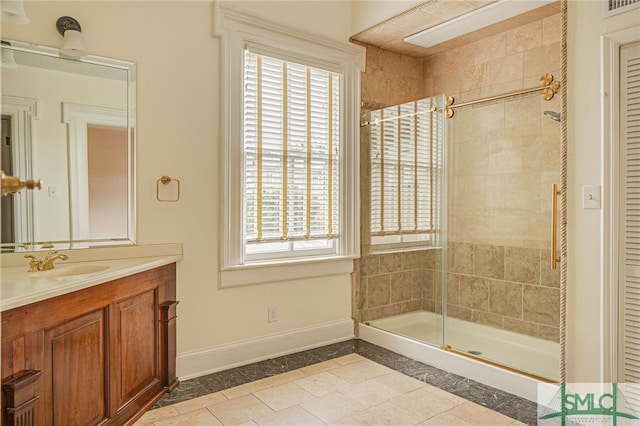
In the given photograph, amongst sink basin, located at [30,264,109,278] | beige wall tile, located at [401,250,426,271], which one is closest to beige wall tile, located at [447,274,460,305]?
beige wall tile, located at [401,250,426,271]

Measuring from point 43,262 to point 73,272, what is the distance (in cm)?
14

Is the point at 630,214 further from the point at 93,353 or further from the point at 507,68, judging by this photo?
the point at 93,353

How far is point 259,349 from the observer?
314cm

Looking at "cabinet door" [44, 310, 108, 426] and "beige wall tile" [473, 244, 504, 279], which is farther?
"beige wall tile" [473, 244, 504, 279]

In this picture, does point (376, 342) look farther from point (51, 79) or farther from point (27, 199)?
point (51, 79)

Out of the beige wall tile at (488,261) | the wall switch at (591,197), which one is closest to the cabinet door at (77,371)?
the wall switch at (591,197)

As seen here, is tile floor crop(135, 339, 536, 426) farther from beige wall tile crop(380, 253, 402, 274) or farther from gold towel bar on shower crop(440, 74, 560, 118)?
gold towel bar on shower crop(440, 74, 560, 118)

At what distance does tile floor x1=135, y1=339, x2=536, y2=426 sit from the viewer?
7.59 feet

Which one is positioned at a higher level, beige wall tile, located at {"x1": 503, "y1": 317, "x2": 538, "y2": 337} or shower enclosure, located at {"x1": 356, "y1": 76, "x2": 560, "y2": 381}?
shower enclosure, located at {"x1": 356, "y1": 76, "x2": 560, "y2": 381}

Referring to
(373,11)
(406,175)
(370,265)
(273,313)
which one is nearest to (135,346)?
(273,313)

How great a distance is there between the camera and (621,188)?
2.17 m

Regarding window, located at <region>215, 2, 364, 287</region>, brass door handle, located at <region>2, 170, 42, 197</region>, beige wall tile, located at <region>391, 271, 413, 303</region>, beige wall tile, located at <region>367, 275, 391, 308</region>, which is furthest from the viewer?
beige wall tile, located at <region>367, 275, 391, 308</region>

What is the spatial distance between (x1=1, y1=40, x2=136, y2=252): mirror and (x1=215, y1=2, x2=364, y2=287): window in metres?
0.66

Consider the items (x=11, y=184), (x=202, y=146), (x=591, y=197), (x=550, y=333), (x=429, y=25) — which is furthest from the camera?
(x=429, y=25)
